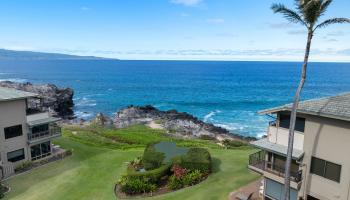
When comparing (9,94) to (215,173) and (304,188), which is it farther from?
(304,188)

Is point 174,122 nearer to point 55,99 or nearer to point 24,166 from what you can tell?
point 24,166

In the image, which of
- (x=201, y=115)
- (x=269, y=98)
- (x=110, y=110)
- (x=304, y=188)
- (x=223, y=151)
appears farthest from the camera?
(x=269, y=98)

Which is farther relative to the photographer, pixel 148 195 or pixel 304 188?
pixel 148 195

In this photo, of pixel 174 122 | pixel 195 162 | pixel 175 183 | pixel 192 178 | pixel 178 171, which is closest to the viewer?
pixel 175 183

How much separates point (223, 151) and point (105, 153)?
599 inches

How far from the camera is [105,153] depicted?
1527 inches

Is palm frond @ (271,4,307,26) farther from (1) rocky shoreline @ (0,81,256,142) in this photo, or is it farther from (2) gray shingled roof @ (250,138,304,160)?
(1) rocky shoreline @ (0,81,256,142)

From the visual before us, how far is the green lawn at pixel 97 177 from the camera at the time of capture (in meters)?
27.1

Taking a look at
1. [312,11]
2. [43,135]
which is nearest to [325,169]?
[312,11]

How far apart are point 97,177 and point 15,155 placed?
34.0 feet

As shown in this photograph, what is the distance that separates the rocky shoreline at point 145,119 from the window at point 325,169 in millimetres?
35307

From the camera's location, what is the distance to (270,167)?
2366cm

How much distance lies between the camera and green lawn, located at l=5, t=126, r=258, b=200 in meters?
27.1

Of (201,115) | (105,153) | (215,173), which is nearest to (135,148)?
(105,153)
